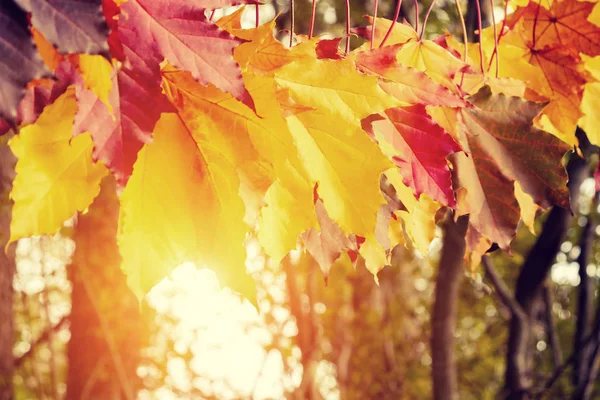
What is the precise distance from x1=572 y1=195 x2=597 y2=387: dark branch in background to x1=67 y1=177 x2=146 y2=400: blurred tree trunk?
2759 mm

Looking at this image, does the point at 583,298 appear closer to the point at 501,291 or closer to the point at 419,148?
the point at 501,291

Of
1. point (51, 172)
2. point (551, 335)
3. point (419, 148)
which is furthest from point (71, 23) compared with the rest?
point (551, 335)

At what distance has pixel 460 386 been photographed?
7.67 meters

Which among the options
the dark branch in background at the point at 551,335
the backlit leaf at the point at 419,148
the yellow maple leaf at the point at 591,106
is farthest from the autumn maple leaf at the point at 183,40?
the dark branch in background at the point at 551,335

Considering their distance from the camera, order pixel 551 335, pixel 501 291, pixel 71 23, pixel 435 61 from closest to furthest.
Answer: pixel 71 23, pixel 435 61, pixel 501 291, pixel 551 335

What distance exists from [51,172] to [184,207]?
0.10 meters

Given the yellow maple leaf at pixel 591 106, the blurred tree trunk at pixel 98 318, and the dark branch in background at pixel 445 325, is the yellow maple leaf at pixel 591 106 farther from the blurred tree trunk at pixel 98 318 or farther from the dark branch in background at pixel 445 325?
the blurred tree trunk at pixel 98 318

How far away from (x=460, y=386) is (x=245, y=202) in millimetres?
7994

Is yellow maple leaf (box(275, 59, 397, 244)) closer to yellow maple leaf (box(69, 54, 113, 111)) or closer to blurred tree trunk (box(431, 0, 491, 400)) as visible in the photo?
yellow maple leaf (box(69, 54, 113, 111))

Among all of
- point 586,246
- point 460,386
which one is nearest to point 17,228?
point 586,246

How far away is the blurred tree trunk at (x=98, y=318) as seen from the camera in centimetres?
389

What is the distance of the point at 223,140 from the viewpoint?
426 mm

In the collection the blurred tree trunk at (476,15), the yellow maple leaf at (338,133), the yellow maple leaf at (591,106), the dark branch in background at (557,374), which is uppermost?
the yellow maple leaf at (338,133)

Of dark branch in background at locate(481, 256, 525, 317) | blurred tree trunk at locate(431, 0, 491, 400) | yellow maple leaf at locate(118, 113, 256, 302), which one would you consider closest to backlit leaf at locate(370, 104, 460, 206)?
yellow maple leaf at locate(118, 113, 256, 302)
